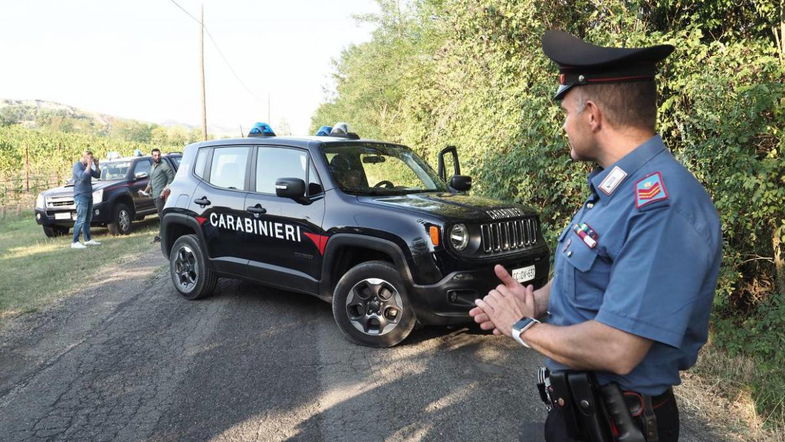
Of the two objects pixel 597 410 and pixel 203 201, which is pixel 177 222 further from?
pixel 597 410

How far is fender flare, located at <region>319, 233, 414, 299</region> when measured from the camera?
4.54m

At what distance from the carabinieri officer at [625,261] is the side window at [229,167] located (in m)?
4.73

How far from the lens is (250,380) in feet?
13.6

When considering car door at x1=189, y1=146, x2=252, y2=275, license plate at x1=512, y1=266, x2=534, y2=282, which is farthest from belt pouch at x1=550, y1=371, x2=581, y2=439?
car door at x1=189, y1=146, x2=252, y2=275

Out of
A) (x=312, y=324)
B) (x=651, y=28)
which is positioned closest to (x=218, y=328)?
(x=312, y=324)

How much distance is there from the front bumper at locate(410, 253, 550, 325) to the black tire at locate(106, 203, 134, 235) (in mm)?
10763

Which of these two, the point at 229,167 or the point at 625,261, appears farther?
the point at 229,167

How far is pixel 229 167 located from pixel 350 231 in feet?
6.73

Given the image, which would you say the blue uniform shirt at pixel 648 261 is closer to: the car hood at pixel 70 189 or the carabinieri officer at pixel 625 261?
the carabinieri officer at pixel 625 261

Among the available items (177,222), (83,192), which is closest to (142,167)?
(83,192)

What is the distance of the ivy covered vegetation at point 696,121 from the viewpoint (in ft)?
14.7

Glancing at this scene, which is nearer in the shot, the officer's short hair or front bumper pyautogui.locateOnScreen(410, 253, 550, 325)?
the officer's short hair

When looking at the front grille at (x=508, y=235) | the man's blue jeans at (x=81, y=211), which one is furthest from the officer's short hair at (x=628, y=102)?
the man's blue jeans at (x=81, y=211)

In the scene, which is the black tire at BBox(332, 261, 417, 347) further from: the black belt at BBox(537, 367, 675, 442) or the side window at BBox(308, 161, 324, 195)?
the black belt at BBox(537, 367, 675, 442)
